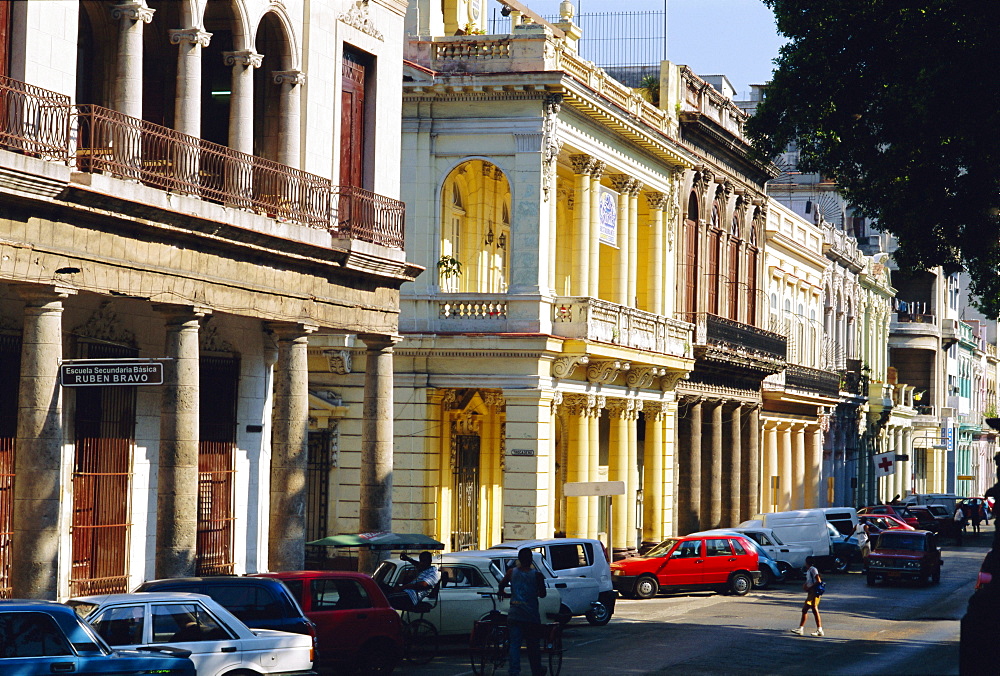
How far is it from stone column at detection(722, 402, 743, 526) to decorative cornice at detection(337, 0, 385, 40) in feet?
86.3

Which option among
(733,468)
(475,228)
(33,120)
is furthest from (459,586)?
(733,468)

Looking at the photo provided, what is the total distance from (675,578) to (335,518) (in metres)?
7.79

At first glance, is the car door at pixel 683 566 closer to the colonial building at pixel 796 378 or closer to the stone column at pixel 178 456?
the stone column at pixel 178 456

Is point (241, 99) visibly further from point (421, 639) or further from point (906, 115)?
point (906, 115)

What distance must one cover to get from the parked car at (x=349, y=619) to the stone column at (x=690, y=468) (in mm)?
26909

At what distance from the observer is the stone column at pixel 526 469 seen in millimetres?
34688

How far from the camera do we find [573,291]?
1494 inches

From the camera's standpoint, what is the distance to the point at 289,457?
24750mm

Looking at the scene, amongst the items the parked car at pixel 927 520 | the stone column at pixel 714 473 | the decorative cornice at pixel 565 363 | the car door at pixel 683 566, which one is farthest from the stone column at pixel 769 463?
the decorative cornice at pixel 565 363

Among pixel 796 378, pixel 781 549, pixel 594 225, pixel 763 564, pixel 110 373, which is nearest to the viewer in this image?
pixel 110 373

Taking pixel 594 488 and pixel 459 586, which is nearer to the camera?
pixel 459 586

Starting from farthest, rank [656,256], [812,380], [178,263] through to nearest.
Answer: [812,380] → [656,256] → [178,263]

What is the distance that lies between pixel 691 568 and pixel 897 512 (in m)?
26.3

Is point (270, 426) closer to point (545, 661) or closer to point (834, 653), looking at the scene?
point (545, 661)
